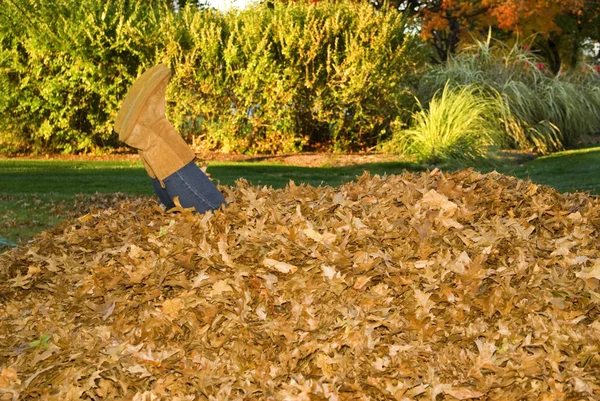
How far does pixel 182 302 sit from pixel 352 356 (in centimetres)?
90

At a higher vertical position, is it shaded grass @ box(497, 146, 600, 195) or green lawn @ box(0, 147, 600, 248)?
green lawn @ box(0, 147, 600, 248)

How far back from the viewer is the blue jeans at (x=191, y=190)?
499 centimetres

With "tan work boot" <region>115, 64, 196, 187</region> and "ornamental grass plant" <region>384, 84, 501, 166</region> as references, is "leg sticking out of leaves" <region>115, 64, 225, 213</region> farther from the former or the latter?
"ornamental grass plant" <region>384, 84, 501, 166</region>

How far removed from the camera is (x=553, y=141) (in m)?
15.6

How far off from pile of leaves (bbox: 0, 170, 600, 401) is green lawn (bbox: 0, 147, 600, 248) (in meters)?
3.14

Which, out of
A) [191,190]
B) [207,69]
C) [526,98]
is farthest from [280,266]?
[526,98]

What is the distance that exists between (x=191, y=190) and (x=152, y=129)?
0.45 meters

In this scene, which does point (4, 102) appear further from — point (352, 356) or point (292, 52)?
point (352, 356)

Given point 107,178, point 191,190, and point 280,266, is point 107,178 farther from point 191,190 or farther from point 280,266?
point 280,266

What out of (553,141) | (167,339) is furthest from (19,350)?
(553,141)

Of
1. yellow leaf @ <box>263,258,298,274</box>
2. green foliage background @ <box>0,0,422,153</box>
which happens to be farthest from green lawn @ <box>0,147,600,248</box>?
yellow leaf @ <box>263,258,298,274</box>

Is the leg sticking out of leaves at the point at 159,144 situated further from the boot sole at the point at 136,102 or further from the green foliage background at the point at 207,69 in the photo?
the green foliage background at the point at 207,69

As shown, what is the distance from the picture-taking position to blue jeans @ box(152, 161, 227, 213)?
4988 millimetres

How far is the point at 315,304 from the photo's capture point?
3.92m
